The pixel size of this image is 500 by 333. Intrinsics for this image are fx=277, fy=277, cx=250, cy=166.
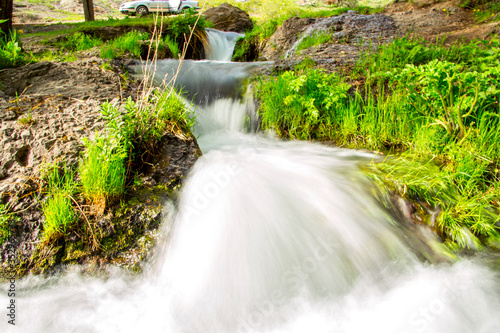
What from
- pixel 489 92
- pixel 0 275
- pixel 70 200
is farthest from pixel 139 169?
pixel 489 92

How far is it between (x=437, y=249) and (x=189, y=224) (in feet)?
6.33

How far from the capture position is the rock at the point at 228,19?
42.2 feet

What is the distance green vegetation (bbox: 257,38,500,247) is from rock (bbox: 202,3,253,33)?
10058 millimetres

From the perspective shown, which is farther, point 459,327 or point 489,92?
point 489,92

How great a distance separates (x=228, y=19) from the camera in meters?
13.0

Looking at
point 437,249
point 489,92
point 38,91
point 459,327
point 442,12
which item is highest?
point 442,12

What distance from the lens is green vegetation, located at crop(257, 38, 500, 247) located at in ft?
7.75

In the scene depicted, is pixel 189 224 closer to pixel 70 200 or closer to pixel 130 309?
pixel 130 309

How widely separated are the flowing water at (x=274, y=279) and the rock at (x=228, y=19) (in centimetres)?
1208

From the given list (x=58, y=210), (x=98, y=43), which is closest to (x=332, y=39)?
(x=98, y=43)

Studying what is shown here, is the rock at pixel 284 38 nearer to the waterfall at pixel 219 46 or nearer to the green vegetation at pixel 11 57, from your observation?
the waterfall at pixel 219 46

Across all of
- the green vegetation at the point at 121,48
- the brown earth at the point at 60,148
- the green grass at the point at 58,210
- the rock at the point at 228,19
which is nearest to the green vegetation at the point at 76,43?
the green vegetation at the point at 121,48

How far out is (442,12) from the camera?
834 centimetres

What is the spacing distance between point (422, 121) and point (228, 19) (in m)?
12.2
